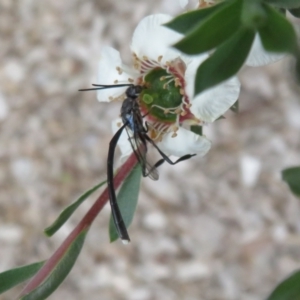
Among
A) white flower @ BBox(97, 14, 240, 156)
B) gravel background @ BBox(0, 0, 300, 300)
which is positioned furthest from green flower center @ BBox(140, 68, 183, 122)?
gravel background @ BBox(0, 0, 300, 300)

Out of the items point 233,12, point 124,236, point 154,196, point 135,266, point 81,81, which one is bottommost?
point 135,266

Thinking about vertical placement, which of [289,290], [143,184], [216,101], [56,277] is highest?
[216,101]

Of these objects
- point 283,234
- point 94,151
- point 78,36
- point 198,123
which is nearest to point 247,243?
point 283,234

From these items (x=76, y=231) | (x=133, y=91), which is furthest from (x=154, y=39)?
(x=76, y=231)

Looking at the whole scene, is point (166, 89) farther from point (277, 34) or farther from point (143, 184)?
point (143, 184)

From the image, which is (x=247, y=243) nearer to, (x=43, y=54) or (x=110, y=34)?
(x=110, y=34)

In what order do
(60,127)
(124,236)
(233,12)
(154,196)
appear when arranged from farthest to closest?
(60,127)
(154,196)
(124,236)
(233,12)
